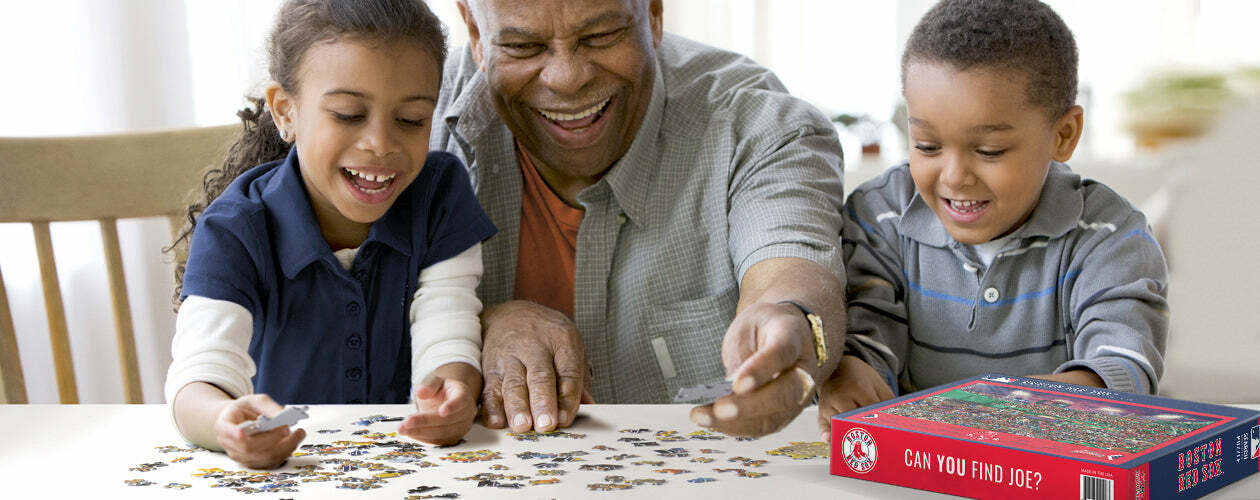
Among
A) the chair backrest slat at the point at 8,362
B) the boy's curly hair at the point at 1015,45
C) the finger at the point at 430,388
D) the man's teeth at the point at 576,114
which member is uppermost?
the boy's curly hair at the point at 1015,45

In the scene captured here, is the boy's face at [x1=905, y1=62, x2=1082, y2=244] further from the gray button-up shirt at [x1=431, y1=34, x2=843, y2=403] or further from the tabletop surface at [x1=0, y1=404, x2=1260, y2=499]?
the tabletop surface at [x1=0, y1=404, x2=1260, y2=499]

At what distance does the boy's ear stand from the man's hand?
53 cm

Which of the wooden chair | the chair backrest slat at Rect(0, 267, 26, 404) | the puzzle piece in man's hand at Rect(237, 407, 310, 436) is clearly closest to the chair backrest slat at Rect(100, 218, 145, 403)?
the wooden chair

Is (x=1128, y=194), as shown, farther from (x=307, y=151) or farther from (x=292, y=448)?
(x=292, y=448)

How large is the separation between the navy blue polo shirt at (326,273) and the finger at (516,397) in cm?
26

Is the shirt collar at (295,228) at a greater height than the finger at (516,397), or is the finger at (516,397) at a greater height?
the shirt collar at (295,228)

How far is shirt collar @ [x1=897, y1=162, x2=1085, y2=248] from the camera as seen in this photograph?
1549 mm

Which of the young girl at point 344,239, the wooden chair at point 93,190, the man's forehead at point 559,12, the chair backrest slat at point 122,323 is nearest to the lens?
the young girl at point 344,239

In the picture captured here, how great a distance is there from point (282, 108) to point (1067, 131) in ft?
3.64

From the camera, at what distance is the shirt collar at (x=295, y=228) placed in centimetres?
151

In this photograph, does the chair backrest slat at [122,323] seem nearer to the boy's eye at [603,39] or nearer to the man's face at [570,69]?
the man's face at [570,69]

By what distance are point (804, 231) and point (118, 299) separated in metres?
1.26

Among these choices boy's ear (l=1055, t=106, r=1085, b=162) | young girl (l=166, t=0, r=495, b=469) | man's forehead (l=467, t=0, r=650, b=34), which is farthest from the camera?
man's forehead (l=467, t=0, r=650, b=34)

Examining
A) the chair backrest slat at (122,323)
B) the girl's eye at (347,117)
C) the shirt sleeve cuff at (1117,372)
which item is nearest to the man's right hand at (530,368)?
the girl's eye at (347,117)
